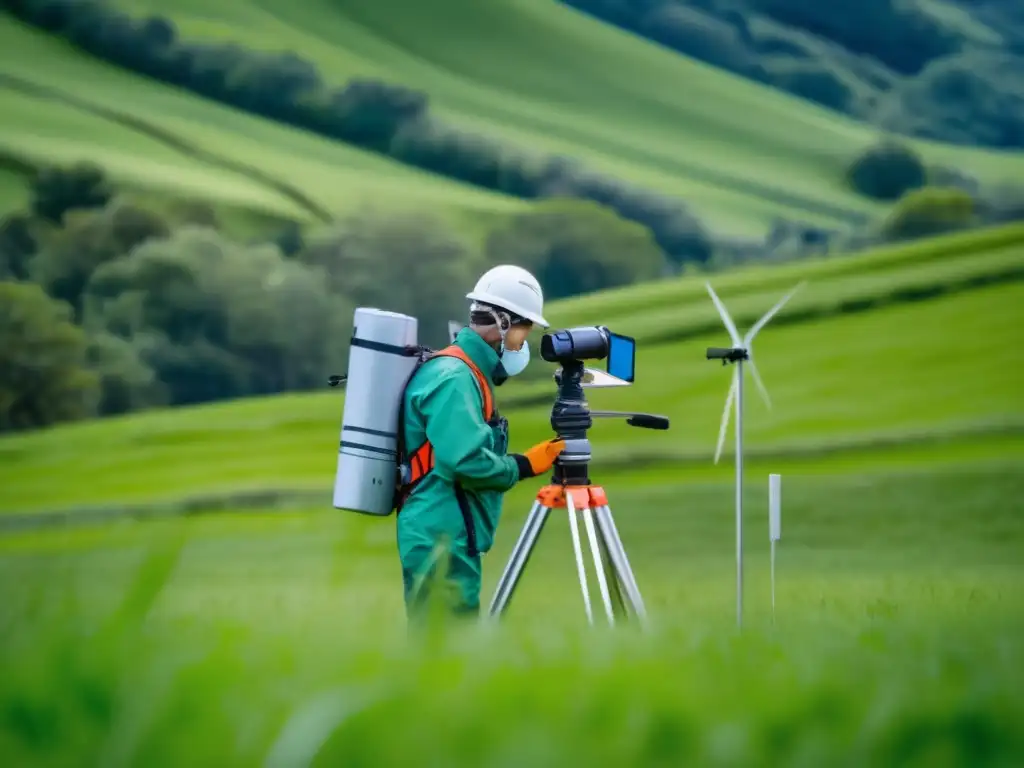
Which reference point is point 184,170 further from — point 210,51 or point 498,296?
point 498,296

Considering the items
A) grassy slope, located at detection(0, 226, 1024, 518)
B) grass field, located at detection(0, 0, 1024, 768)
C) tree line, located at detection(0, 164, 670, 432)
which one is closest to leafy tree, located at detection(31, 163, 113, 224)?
tree line, located at detection(0, 164, 670, 432)

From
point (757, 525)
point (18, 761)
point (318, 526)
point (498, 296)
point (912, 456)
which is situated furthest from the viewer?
point (912, 456)

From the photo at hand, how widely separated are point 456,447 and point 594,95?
6476cm

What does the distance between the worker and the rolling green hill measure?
167ft

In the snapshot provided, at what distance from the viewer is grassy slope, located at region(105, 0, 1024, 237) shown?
6341cm

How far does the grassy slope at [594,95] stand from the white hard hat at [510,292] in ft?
183

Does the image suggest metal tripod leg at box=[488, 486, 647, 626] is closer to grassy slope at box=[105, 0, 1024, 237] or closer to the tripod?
the tripod

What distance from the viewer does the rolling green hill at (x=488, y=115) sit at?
57.3 m

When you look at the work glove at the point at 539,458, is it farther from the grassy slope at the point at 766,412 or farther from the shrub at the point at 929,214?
the shrub at the point at 929,214

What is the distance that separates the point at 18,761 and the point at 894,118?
71.1 meters

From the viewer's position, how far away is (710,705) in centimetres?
168

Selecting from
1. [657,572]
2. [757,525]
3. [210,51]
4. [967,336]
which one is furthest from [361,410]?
[210,51]

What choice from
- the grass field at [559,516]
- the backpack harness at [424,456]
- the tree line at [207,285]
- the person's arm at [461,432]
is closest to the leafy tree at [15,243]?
the tree line at [207,285]

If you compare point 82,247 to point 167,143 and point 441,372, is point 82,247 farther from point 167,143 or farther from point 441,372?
point 441,372
